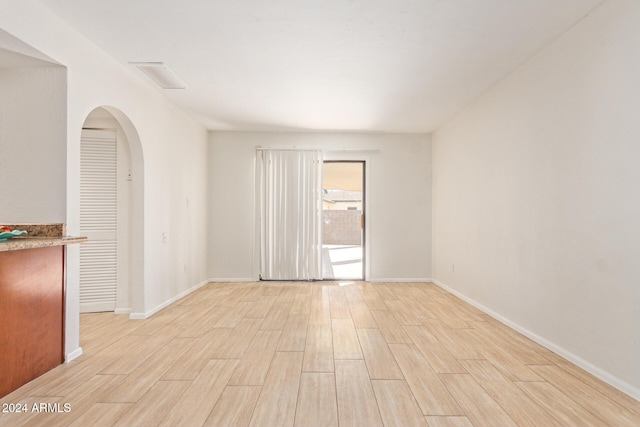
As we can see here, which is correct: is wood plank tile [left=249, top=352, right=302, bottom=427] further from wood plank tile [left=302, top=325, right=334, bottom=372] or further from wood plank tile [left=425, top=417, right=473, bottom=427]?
wood plank tile [left=425, top=417, right=473, bottom=427]

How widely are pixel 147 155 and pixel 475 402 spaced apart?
375 cm

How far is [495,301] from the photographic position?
3.72 m

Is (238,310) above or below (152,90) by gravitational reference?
below

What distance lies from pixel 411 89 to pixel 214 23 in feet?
7.42

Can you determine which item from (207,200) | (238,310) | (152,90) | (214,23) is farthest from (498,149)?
(207,200)

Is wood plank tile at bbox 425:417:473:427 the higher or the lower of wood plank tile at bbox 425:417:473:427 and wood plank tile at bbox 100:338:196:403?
the higher

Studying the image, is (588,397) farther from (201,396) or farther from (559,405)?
(201,396)

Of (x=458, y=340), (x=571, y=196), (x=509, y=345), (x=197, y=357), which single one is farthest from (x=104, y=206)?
(x=571, y=196)

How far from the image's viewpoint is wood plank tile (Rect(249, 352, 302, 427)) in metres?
1.83

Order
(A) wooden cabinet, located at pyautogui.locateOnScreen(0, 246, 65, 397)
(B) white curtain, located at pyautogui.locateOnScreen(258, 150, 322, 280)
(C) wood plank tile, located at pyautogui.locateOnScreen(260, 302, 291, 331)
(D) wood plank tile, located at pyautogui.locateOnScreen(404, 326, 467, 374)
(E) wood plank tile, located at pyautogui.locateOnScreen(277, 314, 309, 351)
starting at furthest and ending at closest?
(B) white curtain, located at pyautogui.locateOnScreen(258, 150, 322, 280) → (C) wood plank tile, located at pyautogui.locateOnScreen(260, 302, 291, 331) → (E) wood plank tile, located at pyautogui.locateOnScreen(277, 314, 309, 351) → (D) wood plank tile, located at pyautogui.locateOnScreen(404, 326, 467, 374) → (A) wooden cabinet, located at pyautogui.locateOnScreen(0, 246, 65, 397)

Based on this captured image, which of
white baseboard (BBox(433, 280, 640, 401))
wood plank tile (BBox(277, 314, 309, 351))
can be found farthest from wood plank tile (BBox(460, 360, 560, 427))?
wood plank tile (BBox(277, 314, 309, 351))

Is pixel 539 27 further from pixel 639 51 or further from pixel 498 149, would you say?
pixel 498 149

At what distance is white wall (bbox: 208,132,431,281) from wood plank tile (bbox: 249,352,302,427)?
3329mm

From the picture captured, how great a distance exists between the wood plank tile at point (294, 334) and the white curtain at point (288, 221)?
6.51 feet
